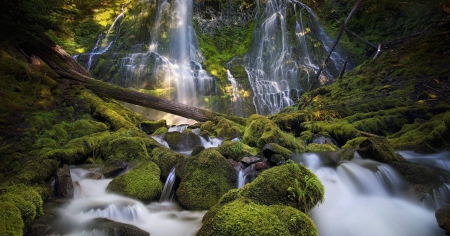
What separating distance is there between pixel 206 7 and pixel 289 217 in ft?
89.6

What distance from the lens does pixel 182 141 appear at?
800 cm

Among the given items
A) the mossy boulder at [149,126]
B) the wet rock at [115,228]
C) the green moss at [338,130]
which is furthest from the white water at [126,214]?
the green moss at [338,130]

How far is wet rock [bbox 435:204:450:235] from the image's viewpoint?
10.0 feet

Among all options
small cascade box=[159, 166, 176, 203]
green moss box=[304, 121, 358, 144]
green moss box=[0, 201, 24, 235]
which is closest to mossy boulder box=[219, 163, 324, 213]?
small cascade box=[159, 166, 176, 203]

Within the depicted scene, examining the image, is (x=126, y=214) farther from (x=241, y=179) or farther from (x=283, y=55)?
(x=283, y=55)

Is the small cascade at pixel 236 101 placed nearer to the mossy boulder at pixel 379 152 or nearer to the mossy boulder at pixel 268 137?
the mossy boulder at pixel 268 137

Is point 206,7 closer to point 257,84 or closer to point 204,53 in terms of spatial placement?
point 204,53

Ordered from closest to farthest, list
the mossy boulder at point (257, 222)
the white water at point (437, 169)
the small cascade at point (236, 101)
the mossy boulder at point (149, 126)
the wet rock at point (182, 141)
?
the mossy boulder at point (257, 222) → the white water at point (437, 169) → the wet rock at point (182, 141) → the mossy boulder at point (149, 126) → the small cascade at point (236, 101)

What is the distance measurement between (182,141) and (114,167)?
3.03 m

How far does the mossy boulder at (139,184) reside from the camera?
171 inches

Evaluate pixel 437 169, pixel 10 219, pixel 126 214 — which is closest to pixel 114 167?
pixel 126 214

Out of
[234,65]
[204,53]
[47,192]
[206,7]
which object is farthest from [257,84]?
[47,192]

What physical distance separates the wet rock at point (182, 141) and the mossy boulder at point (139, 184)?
3022 mm

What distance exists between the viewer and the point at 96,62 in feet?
64.0
